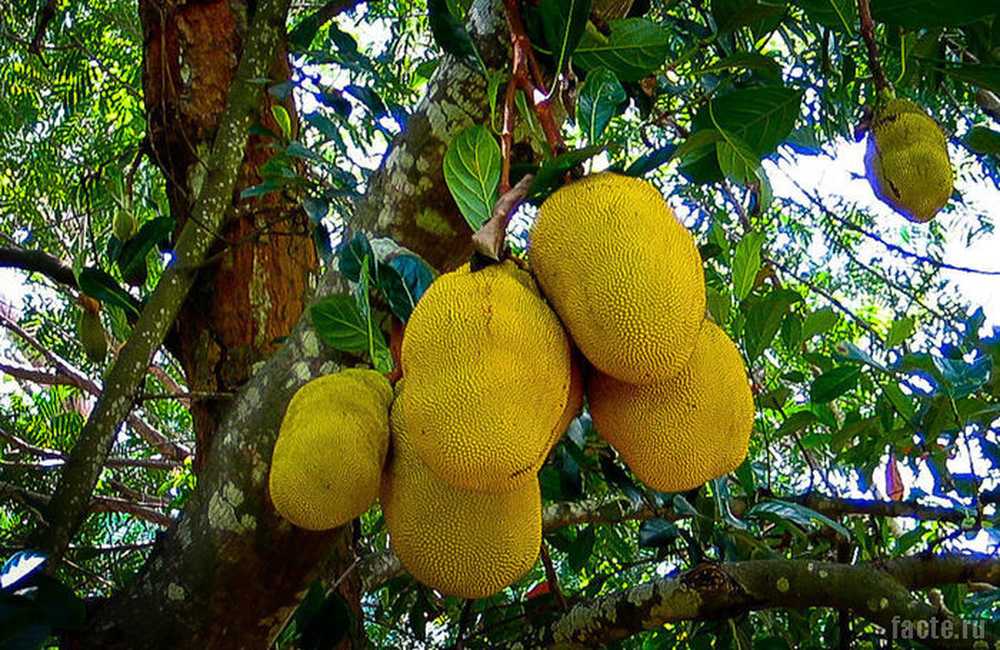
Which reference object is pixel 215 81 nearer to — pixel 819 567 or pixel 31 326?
pixel 819 567

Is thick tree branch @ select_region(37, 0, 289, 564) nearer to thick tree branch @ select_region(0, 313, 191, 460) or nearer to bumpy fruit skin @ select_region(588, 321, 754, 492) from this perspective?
bumpy fruit skin @ select_region(588, 321, 754, 492)

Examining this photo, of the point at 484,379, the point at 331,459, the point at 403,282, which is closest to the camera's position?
the point at 484,379

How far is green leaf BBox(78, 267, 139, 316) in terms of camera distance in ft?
4.04

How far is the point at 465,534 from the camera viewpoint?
0.65 m

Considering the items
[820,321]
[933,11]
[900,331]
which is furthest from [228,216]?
[933,11]

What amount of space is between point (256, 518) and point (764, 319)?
602 millimetres

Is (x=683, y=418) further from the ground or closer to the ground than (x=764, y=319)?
closer to the ground

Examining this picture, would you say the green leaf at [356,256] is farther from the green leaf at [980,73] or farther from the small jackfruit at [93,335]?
the small jackfruit at [93,335]

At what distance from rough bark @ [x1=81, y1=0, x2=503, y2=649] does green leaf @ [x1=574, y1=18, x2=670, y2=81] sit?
0.14 meters

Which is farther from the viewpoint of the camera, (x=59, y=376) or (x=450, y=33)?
(x=59, y=376)

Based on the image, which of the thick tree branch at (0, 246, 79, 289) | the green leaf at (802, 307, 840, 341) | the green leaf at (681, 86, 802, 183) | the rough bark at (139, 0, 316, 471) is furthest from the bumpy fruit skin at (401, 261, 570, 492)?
the thick tree branch at (0, 246, 79, 289)

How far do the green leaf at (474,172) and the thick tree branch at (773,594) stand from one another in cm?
55

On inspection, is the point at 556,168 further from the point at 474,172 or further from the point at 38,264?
the point at 38,264

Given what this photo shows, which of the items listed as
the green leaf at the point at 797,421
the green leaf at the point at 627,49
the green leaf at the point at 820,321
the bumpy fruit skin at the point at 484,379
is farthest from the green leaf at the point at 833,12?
the green leaf at the point at 797,421
